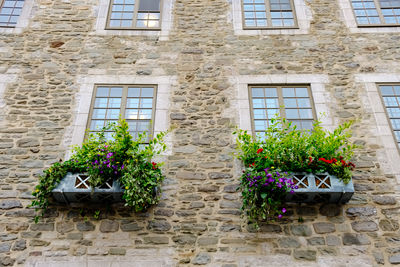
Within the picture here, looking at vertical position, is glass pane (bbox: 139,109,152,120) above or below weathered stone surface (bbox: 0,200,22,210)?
above

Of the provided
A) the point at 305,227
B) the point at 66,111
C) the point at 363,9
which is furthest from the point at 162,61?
the point at 363,9

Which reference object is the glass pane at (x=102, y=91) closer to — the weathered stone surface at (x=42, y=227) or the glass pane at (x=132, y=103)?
the glass pane at (x=132, y=103)

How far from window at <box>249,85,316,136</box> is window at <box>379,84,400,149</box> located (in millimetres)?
1261

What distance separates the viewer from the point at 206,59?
6723mm

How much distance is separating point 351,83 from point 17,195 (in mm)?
5741

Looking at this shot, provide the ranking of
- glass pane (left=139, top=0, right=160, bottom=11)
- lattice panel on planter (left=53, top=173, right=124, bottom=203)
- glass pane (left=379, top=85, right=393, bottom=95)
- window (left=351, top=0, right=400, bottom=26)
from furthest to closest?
1. glass pane (left=139, top=0, right=160, bottom=11)
2. window (left=351, top=0, right=400, bottom=26)
3. glass pane (left=379, top=85, right=393, bottom=95)
4. lattice panel on planter (left=53, top=173, right=124, bottom=203)

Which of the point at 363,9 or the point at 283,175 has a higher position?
the point at 363,9

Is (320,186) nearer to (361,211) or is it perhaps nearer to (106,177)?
(361,211)

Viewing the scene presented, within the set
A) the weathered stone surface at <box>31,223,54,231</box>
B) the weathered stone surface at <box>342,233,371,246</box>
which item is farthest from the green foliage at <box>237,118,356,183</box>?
the weathered stone surface at <box>31,223,54,231</box>

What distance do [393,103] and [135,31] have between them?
4.92 meters

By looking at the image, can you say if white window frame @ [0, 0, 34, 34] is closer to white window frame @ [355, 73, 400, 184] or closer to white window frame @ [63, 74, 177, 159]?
white window frame @ [63, 74, 177, 159]

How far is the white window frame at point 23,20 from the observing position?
7.05 meters

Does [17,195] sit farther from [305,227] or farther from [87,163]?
[305,227]

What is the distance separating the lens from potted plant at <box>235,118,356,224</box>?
4734 millimetres
